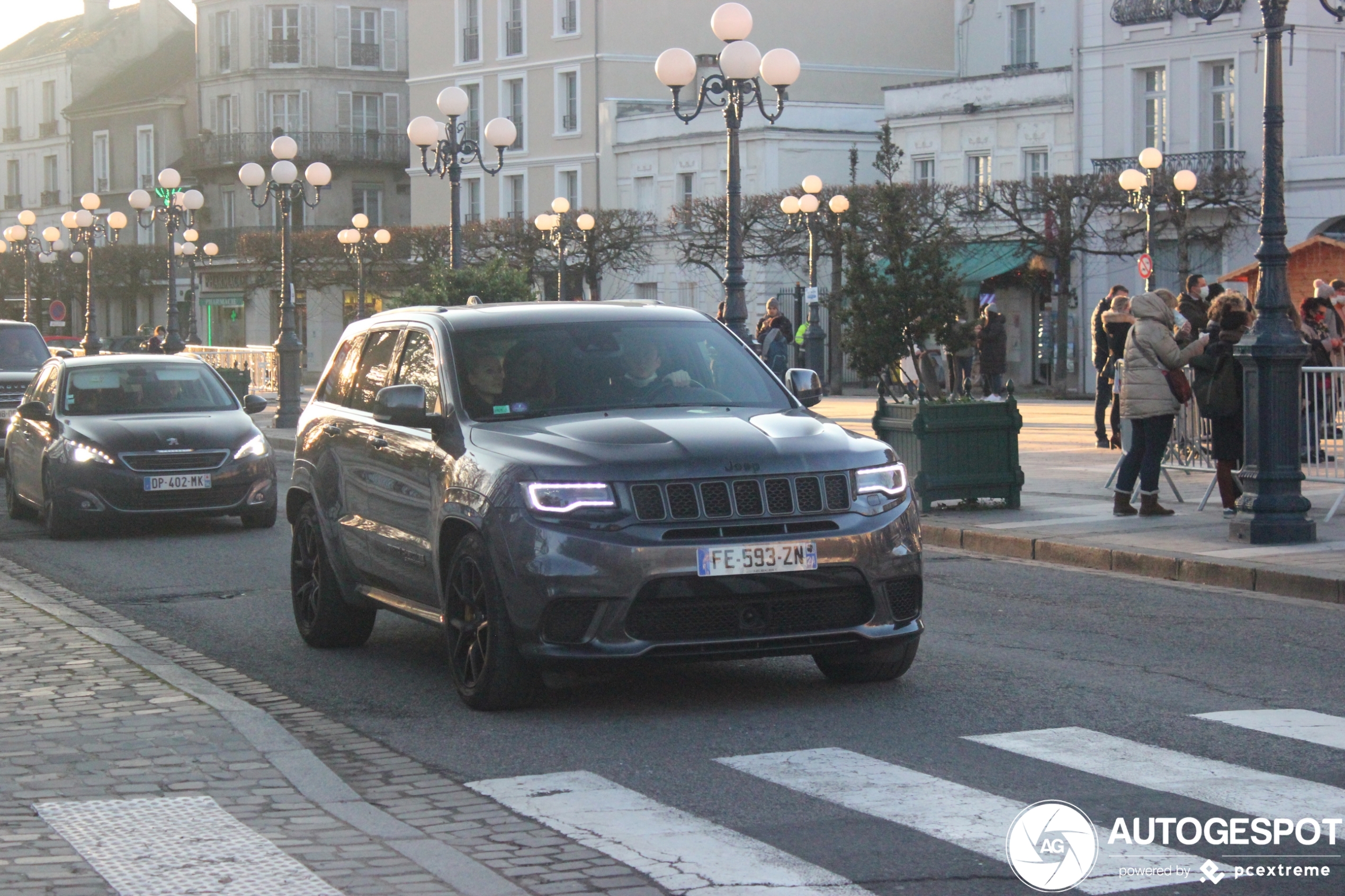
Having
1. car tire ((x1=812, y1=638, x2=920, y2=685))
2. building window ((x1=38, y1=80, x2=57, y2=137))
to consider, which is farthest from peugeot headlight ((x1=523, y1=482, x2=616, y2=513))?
building window ((x1=38, y1=80, x2=57, y2=137))

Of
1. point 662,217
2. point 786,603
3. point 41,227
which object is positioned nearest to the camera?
point 786,603

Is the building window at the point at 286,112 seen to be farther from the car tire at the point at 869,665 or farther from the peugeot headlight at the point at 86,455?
the car tire at the point at 869,665

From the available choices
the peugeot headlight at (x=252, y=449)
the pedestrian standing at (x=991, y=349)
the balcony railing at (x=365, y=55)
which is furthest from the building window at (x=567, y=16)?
the peugeot headlight at (x=252, y=449)

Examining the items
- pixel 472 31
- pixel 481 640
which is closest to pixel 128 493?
pixel 481 640

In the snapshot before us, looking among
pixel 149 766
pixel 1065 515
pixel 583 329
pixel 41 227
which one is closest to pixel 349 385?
pixel 583 329

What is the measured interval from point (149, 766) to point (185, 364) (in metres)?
11.1

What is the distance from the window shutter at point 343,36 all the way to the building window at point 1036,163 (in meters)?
39.7

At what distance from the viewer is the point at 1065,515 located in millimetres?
15523

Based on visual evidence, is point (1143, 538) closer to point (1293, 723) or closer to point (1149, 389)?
point (1149, 389)

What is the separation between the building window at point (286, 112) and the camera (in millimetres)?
80500

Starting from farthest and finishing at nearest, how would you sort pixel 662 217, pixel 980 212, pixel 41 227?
1. pixel 41 227
2. pixel 662 217
3. pixel 980 212

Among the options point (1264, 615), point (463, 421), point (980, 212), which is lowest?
point (1264, 615)

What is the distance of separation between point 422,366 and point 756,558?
2.29m

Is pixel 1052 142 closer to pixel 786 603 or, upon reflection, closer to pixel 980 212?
pixel 980 212
